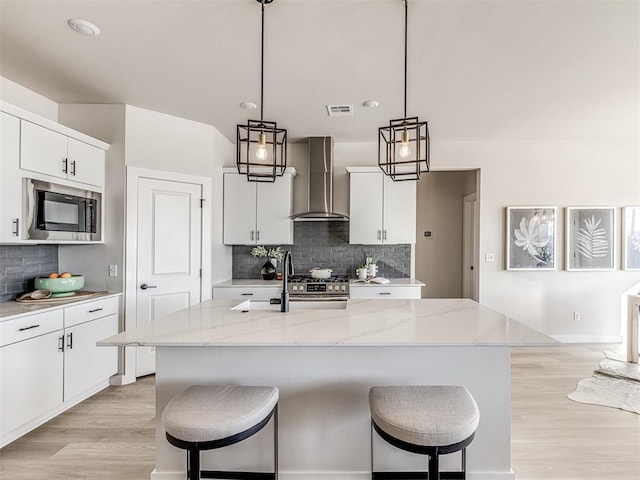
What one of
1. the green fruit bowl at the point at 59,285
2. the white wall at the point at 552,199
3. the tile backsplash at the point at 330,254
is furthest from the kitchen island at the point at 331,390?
the white wall at the point at 552,199

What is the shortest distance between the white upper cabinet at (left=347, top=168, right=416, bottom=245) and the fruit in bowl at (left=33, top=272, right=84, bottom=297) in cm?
297

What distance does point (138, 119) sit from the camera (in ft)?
11.6

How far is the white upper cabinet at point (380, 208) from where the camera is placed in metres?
4.47

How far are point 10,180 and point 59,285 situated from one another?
0.93 m

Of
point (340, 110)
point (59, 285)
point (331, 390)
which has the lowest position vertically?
point (331, 390)

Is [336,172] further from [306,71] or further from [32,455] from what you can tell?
[32,455]

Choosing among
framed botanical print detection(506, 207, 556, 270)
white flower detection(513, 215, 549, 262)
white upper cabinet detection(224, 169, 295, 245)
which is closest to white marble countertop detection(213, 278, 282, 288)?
white upper cabinet detection(224, 169, 295, 245)

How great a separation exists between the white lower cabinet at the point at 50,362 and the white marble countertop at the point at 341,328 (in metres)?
1.13

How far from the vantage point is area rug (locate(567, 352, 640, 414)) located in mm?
2951

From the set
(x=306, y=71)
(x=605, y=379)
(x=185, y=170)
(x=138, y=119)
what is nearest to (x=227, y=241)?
(x=185, y=170)

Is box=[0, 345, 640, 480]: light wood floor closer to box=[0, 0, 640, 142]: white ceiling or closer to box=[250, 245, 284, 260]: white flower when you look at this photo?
box=[250, 245, 284, 260]: white flower

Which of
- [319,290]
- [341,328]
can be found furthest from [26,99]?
[341,328]

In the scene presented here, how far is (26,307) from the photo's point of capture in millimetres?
2523

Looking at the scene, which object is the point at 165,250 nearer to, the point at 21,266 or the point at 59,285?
the point at 59,285
